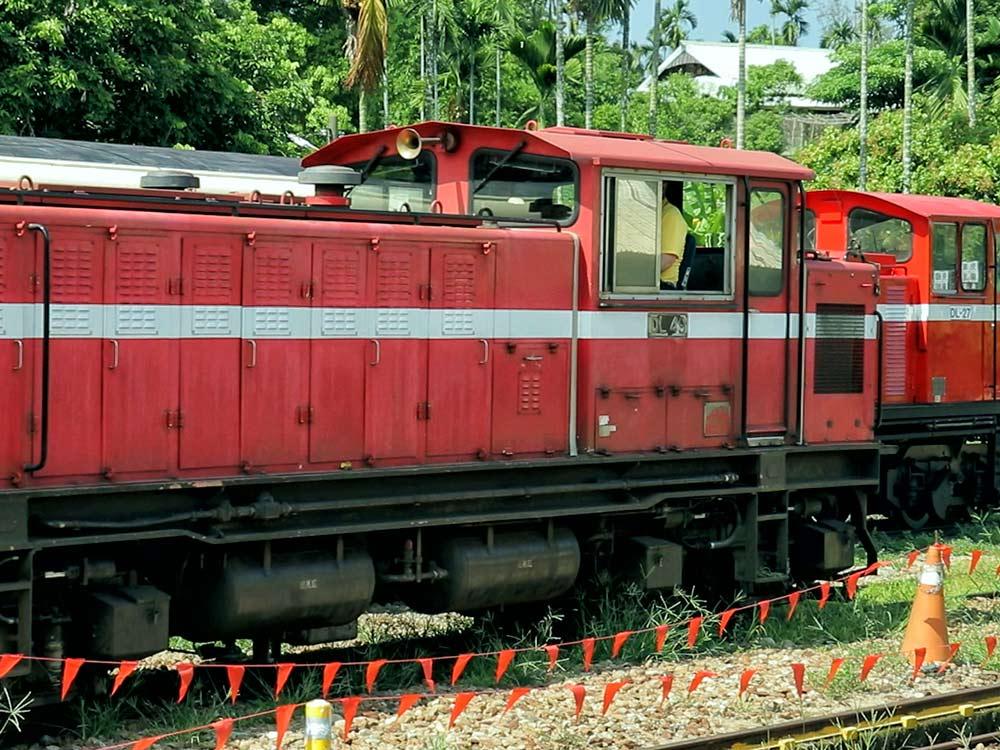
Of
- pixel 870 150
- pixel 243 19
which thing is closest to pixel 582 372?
pixel 243 19

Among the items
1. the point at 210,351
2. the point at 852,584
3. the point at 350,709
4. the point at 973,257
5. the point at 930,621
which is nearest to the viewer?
the point at 350,709

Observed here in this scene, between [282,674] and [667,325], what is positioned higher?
[667,325]

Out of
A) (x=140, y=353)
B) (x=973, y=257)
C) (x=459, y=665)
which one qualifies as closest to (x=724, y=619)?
(x=459, y=665)

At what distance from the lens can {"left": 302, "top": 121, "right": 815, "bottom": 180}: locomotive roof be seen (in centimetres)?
963

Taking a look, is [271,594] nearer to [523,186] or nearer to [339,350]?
[339,350]

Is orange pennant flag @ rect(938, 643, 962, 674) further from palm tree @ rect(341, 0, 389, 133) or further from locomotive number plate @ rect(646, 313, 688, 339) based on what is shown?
palm tree @ rect(341, 0, 389, 133)

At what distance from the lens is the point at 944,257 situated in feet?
54.2

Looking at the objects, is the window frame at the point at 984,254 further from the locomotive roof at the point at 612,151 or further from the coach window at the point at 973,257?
the locomotive roof at the point at 612,151

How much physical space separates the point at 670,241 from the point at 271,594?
389 centimetres

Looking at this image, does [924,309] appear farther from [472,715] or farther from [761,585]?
[472,715]

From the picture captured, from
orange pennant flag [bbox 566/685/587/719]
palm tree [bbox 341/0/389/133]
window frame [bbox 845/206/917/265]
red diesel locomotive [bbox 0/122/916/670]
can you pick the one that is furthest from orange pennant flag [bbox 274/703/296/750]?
palm tree [bbox 341/0/389/133]

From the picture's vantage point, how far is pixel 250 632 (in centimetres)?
839

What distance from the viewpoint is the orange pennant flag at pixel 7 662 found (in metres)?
7.08

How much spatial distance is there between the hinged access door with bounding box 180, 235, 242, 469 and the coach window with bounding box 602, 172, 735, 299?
275cm
